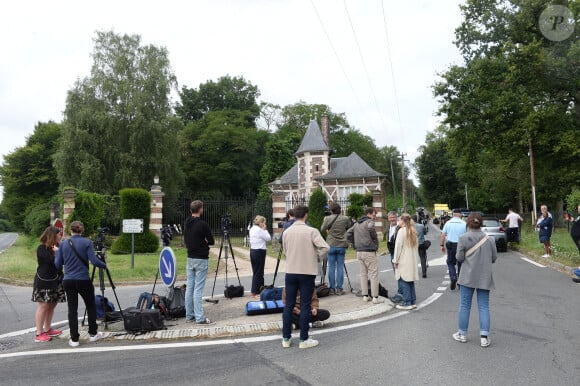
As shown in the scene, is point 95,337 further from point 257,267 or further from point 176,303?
point 257,267

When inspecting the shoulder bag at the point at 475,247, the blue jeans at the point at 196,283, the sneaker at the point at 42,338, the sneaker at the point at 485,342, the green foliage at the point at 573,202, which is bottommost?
the sneaker at the point at 42,338

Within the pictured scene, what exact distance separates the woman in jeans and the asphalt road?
242 millimetres

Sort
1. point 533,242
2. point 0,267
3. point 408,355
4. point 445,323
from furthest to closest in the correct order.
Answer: point 533,242 < point 0,267 < point 445,323 < point 408,355

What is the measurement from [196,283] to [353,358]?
9.57ft

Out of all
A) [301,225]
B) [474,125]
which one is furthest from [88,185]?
[301,225]

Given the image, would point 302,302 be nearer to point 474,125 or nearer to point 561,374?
point 561,374

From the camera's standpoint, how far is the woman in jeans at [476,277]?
6.16m

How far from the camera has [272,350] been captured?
6039 mm

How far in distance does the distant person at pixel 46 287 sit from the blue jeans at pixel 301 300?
3.69 m

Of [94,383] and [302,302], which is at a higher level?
[302,302]

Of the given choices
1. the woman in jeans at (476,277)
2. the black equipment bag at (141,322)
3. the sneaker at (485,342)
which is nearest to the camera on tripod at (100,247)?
the black equipment bag at (141,322)

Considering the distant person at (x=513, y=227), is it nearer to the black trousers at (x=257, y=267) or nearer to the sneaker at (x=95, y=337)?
the black trousers at (x=257, y=267)

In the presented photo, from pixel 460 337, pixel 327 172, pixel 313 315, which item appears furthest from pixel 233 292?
pixel 327 172

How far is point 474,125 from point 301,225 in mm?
23607
